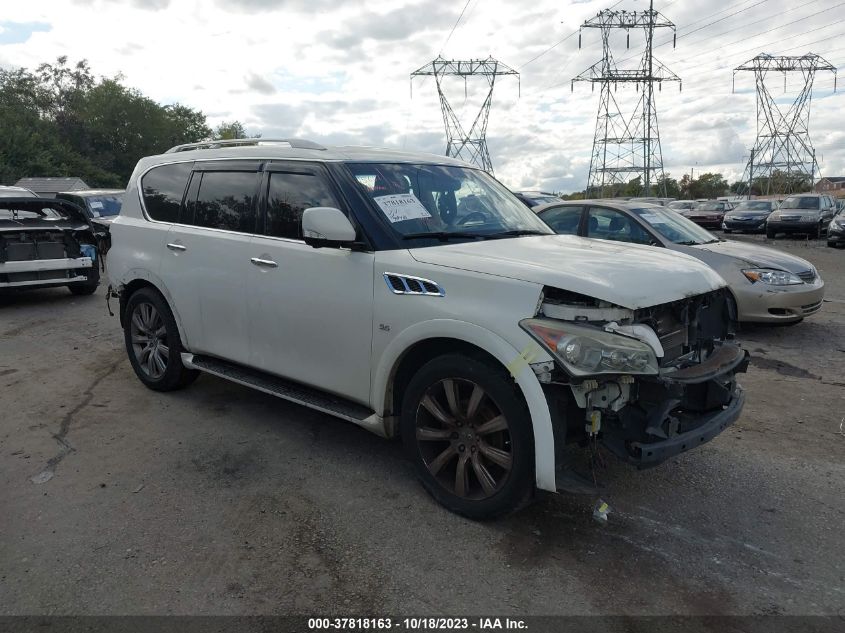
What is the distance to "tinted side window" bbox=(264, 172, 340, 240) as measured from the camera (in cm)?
421

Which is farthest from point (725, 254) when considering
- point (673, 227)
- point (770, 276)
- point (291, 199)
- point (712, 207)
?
point (712, 207)

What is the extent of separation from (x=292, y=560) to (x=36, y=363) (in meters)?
4.93

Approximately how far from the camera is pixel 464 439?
348 centimetres

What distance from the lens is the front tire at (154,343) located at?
5.36 metres

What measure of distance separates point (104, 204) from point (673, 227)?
12.7 m

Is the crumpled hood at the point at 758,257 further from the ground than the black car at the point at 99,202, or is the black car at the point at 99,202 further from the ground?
the black car at the point at 99,202

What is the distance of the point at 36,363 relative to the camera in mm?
6797

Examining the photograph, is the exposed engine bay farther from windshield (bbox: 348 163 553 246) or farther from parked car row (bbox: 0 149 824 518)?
windshield (bbox: 348 163 553 246)

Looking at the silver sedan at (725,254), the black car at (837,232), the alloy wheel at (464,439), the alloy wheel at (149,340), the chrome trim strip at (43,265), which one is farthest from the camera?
the black car at (837,232)

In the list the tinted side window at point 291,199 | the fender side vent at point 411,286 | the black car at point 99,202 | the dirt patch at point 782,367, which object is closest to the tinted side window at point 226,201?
the tinted side window at point 291,199

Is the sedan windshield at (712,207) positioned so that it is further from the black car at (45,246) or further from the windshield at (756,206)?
the black car at (45,246)

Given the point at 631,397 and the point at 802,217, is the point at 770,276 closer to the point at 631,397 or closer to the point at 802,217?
the point at 631,397

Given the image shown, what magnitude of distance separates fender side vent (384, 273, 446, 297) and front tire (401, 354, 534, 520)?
0.35m

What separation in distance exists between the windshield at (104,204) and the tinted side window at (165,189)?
1074 centimetres
